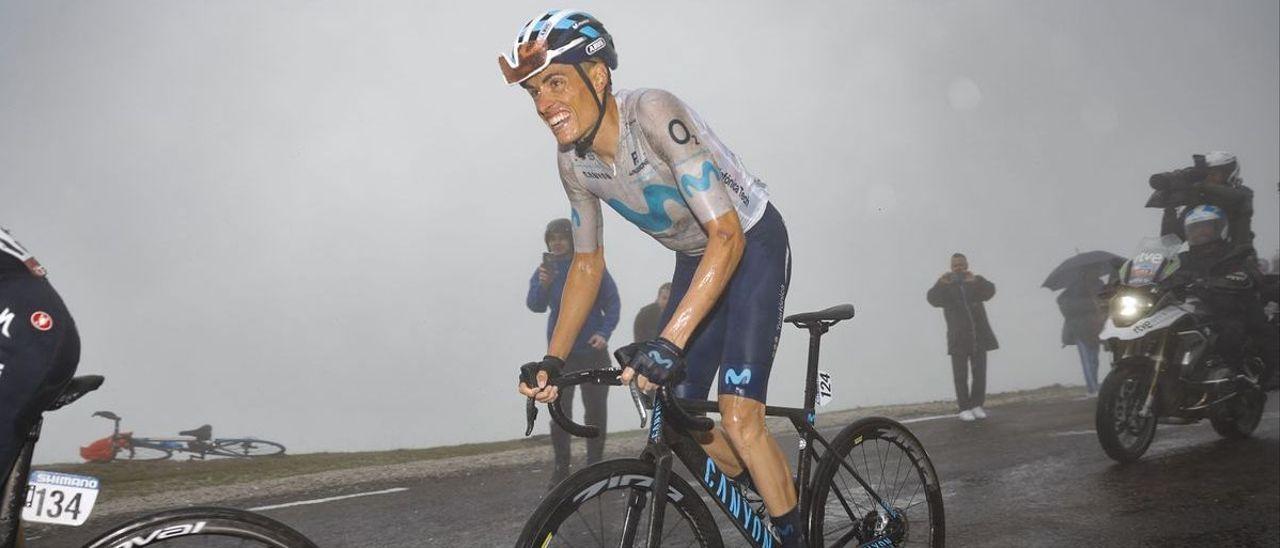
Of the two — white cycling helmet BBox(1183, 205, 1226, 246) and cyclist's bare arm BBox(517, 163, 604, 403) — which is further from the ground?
white cycling helmet BBox(1183, 205, 1226, 246)

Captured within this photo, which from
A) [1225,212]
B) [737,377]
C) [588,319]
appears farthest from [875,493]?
[1225,212]

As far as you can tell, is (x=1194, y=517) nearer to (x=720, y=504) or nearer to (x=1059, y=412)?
(x=720, y=504)

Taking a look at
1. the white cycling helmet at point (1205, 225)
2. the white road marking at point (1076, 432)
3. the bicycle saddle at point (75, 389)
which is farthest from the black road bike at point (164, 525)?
the white road marking at point (1076, 432)

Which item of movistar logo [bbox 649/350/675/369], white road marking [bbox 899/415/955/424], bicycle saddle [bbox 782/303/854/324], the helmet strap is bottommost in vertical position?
white road marking [bbox 899/415/955/424]

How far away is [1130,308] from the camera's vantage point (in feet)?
21.3

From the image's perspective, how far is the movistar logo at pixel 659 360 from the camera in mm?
2422

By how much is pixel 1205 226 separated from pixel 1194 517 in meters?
3.39

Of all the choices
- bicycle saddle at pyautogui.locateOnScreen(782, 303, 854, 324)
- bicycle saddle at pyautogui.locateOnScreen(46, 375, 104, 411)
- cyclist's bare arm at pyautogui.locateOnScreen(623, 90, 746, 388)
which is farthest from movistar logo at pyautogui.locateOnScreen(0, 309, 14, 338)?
bicycle saddle at pyautogui.locateOnScreen(782, 303, 854, 324)

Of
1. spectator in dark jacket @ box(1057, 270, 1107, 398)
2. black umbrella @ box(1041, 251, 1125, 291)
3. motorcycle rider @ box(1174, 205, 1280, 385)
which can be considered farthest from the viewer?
black umbrella @ box(1041, 251, 1125, 291)

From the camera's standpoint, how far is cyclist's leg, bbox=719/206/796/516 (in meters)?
2.94

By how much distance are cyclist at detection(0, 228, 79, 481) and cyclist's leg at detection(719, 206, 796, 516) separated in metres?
1.82

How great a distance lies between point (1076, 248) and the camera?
2148 cm

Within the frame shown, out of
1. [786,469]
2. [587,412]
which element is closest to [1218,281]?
[587,412]

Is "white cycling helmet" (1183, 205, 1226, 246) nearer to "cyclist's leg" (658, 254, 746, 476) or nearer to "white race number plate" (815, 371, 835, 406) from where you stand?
"white race number plate" (815, 371, 835, 406)
